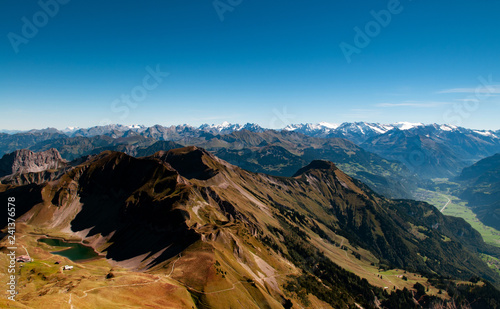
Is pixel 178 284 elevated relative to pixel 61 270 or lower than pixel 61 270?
elevated

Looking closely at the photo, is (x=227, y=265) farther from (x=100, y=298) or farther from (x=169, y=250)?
(x=100, y=298)

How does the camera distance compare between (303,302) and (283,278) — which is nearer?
(303,302)

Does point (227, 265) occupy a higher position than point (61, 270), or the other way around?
point (227, 265)

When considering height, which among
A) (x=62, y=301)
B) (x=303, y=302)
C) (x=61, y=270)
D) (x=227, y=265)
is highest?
(x=62, y=301)

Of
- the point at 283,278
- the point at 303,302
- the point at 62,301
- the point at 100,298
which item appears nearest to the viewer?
the point at 62,301

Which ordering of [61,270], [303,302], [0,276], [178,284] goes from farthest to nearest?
[303,302] < [61,270] < [0,276] < [178,284]

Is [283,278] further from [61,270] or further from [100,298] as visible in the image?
[61,270]

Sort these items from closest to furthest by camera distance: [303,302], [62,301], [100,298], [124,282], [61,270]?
[62,301]
[100,298]
[124,282]
[61,270]
[303,302]

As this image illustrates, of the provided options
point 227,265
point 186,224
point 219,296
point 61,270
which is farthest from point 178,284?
point 61,270

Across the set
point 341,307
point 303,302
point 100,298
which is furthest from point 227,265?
point 341,307
